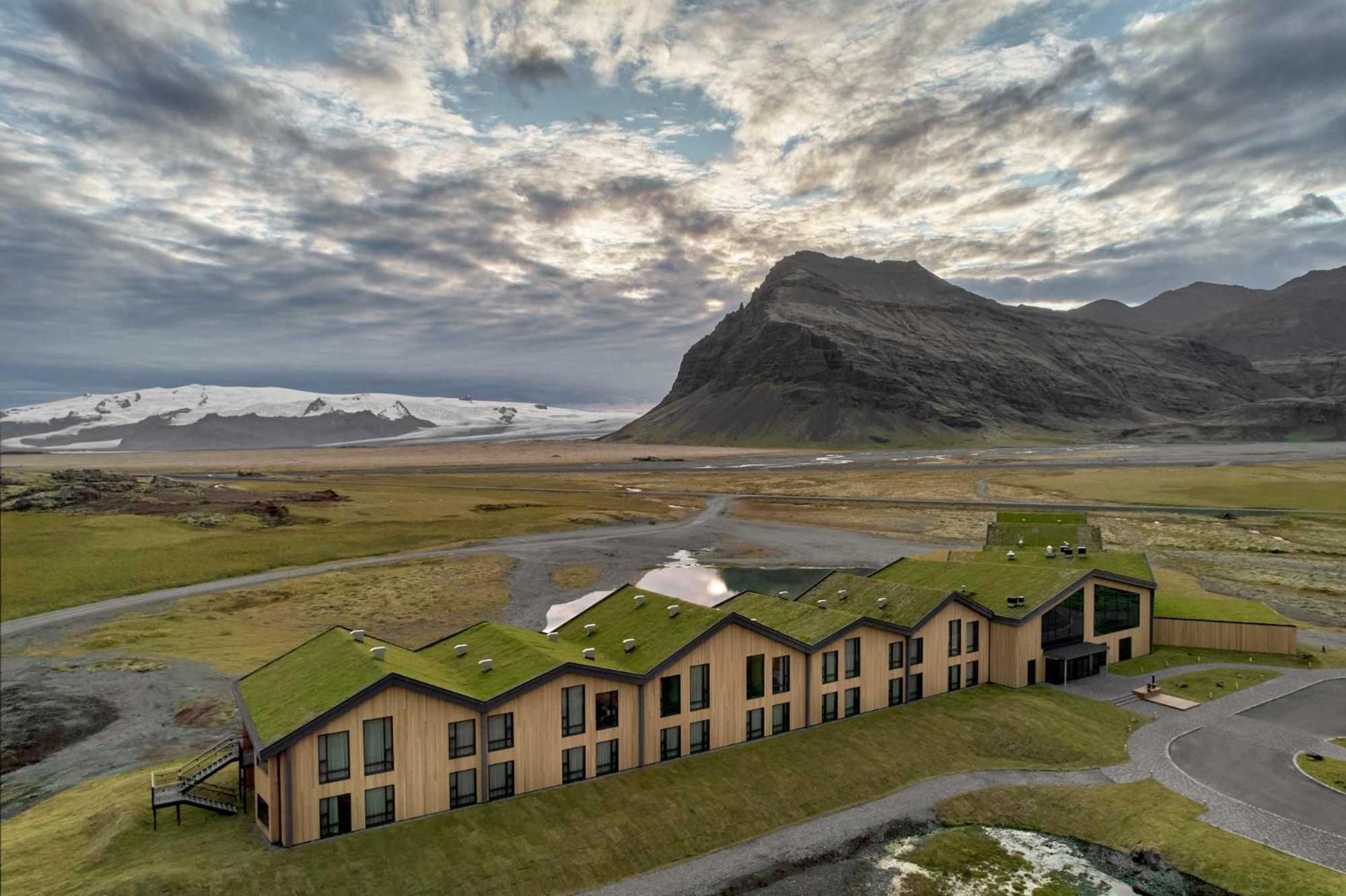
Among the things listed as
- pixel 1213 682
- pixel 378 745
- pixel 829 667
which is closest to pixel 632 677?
pixel 378 745

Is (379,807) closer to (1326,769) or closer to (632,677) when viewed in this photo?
(632,677)

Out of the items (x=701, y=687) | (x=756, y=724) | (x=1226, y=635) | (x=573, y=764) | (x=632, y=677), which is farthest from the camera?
(x=1226, y=635)

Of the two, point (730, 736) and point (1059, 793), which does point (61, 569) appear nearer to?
point (730, 736)

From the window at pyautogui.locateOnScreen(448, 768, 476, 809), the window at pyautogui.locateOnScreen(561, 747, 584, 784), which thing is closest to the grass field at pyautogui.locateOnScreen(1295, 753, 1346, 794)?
the window at pyautogui.locateOnScreen(561, 747, 584, 784)

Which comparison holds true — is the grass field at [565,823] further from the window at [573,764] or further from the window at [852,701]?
the window at [852,701]

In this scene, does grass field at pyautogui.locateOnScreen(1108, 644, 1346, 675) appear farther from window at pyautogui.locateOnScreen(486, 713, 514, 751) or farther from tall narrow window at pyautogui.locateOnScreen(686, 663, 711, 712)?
window at pyautogui.locateOnScreen(486, 713, 514, 751)

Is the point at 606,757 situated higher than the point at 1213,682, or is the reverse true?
the point at 606,757
